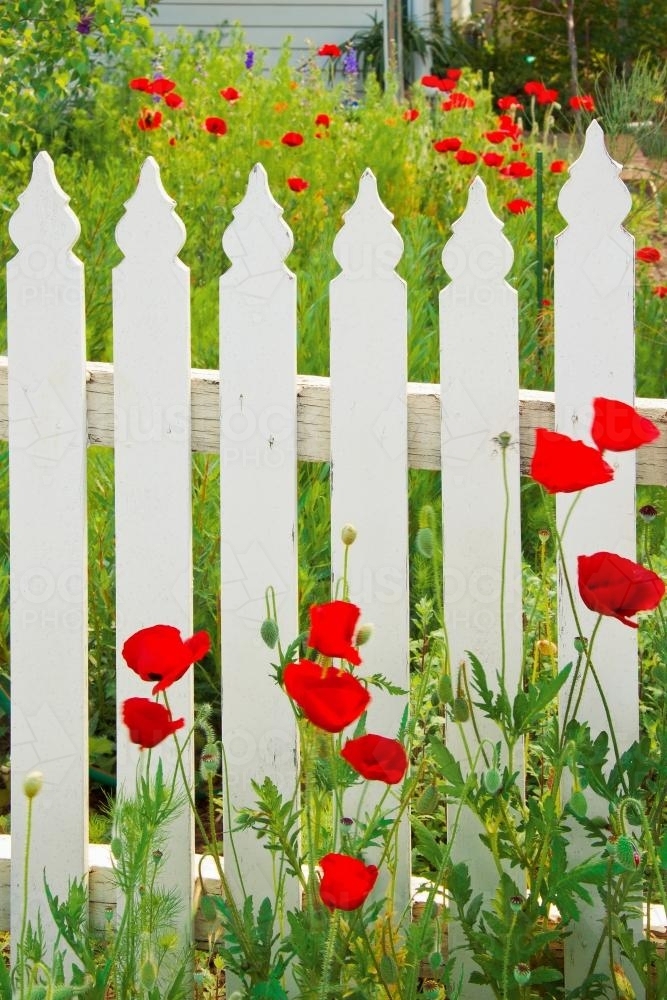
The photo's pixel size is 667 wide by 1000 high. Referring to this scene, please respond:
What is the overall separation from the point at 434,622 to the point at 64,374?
3.18 feet

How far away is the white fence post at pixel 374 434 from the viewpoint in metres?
1.82

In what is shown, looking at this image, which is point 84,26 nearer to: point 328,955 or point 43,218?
point 43,218

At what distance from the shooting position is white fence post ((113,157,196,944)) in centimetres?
187

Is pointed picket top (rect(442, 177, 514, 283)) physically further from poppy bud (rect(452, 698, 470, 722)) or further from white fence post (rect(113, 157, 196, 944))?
poppy bud (rect(452, 698, 470, 722))

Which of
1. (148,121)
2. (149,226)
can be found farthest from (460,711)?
(148,121)

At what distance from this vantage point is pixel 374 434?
72.4 inches

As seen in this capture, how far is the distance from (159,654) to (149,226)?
670 millimetres

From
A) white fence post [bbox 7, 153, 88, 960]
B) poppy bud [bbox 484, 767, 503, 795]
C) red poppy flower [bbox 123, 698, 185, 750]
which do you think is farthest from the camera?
white fence post [bbox 7, 153, 88, 960]

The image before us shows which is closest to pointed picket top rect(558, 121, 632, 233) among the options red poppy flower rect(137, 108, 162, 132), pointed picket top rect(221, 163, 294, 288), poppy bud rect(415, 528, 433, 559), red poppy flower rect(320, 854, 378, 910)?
pointed picket top rect(221, 163, 294, 288)

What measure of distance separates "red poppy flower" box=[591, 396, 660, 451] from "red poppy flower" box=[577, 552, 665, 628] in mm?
136

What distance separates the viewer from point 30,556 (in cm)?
196

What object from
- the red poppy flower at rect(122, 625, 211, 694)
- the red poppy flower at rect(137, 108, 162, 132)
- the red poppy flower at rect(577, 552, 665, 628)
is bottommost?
the red poppy flower at rect(122, 625, 211, 694)

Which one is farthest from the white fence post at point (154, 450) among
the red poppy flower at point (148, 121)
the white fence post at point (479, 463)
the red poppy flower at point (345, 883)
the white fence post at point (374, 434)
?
the red poppy flower at point (148, 121)

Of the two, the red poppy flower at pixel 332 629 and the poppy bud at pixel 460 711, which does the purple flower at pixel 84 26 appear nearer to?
the poppy bud at pixel 460 711
